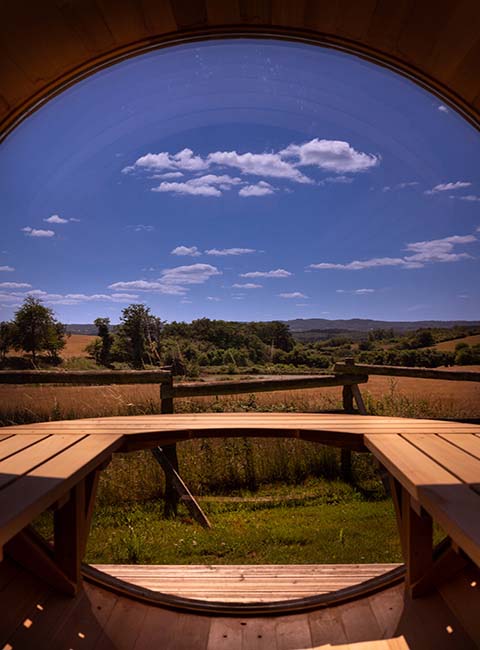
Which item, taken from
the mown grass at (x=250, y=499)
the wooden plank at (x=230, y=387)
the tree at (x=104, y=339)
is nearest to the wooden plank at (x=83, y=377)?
the wooden plank at (x=230, y=387)

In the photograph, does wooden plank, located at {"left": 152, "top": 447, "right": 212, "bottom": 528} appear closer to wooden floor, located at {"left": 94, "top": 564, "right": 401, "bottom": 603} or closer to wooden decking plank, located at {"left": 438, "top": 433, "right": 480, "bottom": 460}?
wooden floor, located at {"left": 94, "top": 564, "right": 401, "bottom": 603}

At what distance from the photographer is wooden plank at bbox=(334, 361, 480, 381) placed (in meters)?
3.65

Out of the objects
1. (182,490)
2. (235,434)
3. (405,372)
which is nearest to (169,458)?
(182,490)

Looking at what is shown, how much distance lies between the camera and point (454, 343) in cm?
416

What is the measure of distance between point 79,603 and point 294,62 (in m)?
2.92

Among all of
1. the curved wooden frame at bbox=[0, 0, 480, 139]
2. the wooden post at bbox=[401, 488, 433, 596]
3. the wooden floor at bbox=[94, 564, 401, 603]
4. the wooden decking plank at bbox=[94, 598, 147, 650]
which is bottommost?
the wooden floor at bbox=[94, 564, 401, 603]

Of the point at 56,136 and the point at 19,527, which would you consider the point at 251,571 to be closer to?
the point at 19,527

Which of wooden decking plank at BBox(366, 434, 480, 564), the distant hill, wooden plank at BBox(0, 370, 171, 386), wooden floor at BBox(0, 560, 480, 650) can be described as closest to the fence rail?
the distant hill

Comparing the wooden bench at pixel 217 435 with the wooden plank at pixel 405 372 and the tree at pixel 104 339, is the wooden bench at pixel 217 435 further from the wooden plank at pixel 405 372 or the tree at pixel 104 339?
the tree at pixel 104 339

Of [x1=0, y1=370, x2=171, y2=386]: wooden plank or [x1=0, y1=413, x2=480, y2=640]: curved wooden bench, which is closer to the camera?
[x1=0, y1=413, x2=480, y2=640]: curved wooden bench

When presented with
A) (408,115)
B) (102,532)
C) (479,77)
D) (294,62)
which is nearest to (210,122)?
(294,62)

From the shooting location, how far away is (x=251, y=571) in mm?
2414

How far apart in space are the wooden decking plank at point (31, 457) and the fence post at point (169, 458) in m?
1.89

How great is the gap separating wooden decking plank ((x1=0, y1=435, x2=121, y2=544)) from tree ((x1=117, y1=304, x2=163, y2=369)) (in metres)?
3.15
